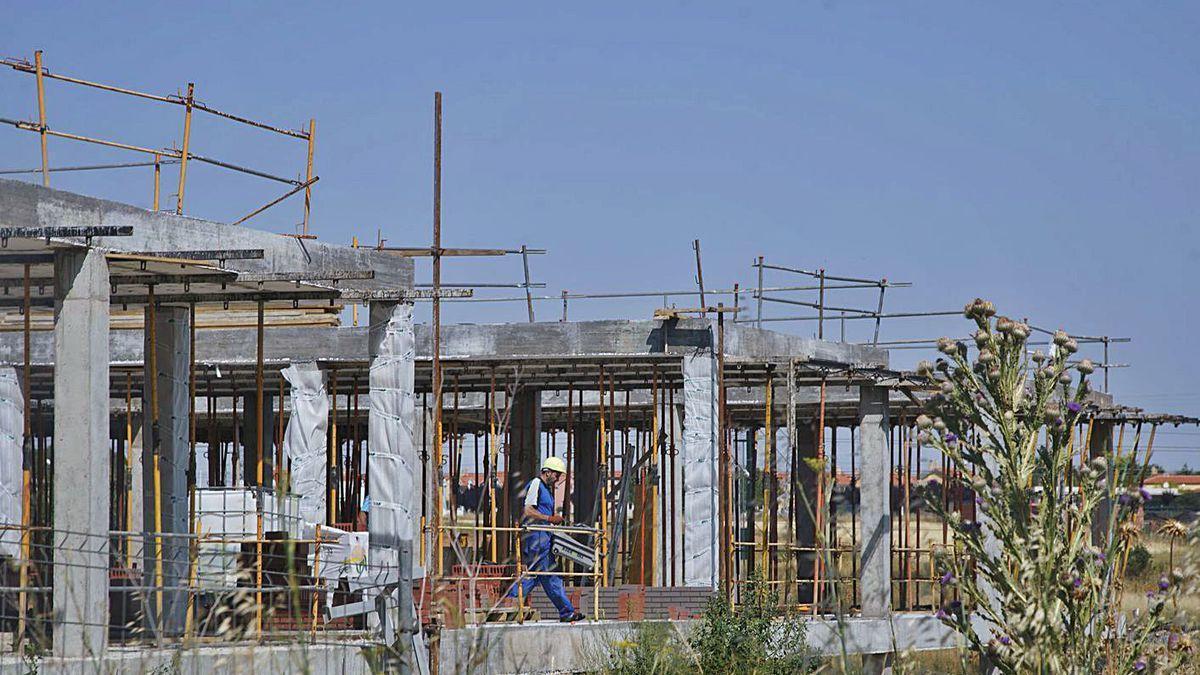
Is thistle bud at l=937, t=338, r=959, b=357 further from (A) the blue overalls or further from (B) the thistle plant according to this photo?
(A) the blue overalls

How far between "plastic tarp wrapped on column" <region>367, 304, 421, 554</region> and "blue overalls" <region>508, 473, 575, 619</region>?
148cm

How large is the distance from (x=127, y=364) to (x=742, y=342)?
7.11 metres

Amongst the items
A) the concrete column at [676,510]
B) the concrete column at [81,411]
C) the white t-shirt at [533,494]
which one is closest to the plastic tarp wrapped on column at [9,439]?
the white t-shirt at [533,494]

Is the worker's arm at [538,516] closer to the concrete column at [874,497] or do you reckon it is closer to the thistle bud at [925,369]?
the concrete column at [874,497]

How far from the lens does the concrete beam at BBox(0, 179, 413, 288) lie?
11.8 m

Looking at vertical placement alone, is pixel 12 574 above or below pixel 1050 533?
below

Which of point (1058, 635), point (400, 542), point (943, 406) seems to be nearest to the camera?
point (1058, 635)

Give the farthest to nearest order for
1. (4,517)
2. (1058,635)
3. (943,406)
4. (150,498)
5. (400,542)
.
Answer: (4,517) → (150,498) → (400,542) → (943,406) → (1058,635)

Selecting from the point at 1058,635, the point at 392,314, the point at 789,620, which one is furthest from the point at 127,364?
the point at 1058,635

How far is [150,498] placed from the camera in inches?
613

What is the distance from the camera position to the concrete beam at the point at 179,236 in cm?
1184

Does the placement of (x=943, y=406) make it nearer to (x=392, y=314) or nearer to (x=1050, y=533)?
(x=1050, y=533)

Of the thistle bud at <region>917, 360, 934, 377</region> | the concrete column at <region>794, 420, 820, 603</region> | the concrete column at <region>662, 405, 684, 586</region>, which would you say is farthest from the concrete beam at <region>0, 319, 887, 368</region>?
the thistle bud at <region>917, 360, 934, 377</region>

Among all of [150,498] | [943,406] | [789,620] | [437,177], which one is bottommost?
[789,620]
